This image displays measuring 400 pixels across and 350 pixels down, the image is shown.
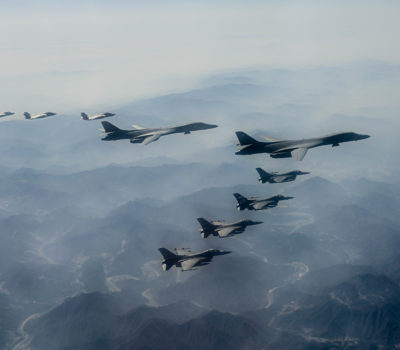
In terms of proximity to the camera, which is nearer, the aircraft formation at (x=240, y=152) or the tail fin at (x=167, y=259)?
the aircraft formation at (x=240, y=152)

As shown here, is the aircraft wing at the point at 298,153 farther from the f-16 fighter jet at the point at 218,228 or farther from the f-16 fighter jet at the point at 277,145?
the f-16 fighter jet at the point at 218,228

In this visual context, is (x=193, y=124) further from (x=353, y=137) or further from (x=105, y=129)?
(x=353, y=137)

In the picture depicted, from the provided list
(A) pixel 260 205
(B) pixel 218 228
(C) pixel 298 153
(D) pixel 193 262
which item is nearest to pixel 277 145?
(C) pixel 298 153

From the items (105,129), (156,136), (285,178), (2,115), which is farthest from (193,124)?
(2,115)

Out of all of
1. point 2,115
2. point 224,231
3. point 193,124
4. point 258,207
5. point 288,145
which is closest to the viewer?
point 288,145

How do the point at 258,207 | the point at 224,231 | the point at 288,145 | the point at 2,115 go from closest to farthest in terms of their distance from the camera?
the point at 288,145 < the point at 224,231 < the point at 258,207 < the point at 2,115

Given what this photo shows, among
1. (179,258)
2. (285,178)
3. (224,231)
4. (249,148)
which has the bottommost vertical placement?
(179,258)

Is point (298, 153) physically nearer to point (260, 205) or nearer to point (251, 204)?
point (260, 205)

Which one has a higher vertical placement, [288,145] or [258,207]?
[288,145]

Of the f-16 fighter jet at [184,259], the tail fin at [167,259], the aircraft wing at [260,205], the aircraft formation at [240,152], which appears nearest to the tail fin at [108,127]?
the aircraft formation at [240,152]
